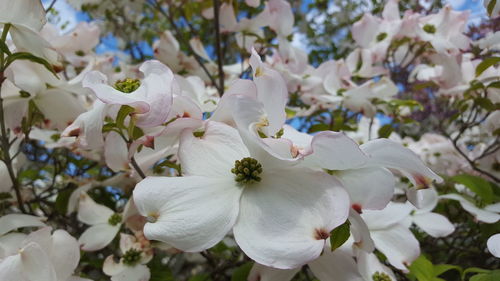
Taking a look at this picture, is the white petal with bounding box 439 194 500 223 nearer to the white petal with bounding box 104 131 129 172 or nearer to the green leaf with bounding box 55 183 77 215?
the white petal with bounding box 104 131 129 172

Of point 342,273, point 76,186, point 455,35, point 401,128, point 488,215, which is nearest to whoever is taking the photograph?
point 342,273

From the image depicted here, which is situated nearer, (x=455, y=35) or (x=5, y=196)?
(x=5, y=196)

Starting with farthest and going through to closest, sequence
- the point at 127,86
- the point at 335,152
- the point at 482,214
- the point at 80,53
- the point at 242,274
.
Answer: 1. the point at 80,53
2. the point at 482,214
3. the point at 242,274
4. the point at 127,86
5. the point at 335,152

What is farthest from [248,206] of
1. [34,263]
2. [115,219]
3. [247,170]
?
[115,219]

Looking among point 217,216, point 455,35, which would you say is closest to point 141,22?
point 455,35

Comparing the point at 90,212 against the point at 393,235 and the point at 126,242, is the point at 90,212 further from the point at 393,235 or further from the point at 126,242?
the point at 393,235

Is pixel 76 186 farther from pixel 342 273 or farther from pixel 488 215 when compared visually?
pixel 488 215
